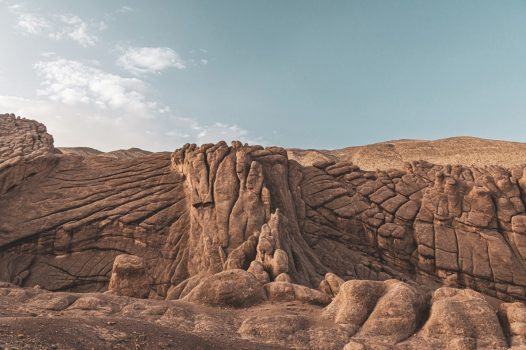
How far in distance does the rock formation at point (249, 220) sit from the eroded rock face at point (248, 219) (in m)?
0.11

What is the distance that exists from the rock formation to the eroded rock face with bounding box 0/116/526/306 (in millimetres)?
106

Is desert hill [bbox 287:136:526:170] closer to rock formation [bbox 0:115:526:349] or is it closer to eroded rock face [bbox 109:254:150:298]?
rock formation [bbox 0:115:526:349]

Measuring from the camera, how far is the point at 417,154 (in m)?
104

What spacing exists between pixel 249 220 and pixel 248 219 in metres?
0.17

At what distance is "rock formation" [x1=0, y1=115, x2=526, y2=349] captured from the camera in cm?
3500

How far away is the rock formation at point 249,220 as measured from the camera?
115 ft

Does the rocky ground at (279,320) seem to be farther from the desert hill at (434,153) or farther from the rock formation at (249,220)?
the desert hill at (434,153)

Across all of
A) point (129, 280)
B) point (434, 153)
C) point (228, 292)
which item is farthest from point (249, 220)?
point (434, 153)

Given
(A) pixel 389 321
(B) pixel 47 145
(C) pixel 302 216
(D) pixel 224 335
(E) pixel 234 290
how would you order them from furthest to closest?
1. (B) pixel 47 145
2. (C) pixel 302 216
3. (E) pixel 234 290
4. (A) pixel 389 321
5. (D) pixel 224 335

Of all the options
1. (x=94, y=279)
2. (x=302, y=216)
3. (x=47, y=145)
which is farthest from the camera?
(x=47, y=145)

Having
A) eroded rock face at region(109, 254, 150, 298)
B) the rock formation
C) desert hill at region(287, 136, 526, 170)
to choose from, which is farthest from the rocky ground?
desert hill at region(287, 136, 526, 170)

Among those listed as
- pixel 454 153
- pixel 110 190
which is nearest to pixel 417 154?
pixel 454 153

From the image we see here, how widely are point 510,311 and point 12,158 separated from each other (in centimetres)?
4158

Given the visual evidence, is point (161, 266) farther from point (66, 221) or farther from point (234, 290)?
point (234, 290)
